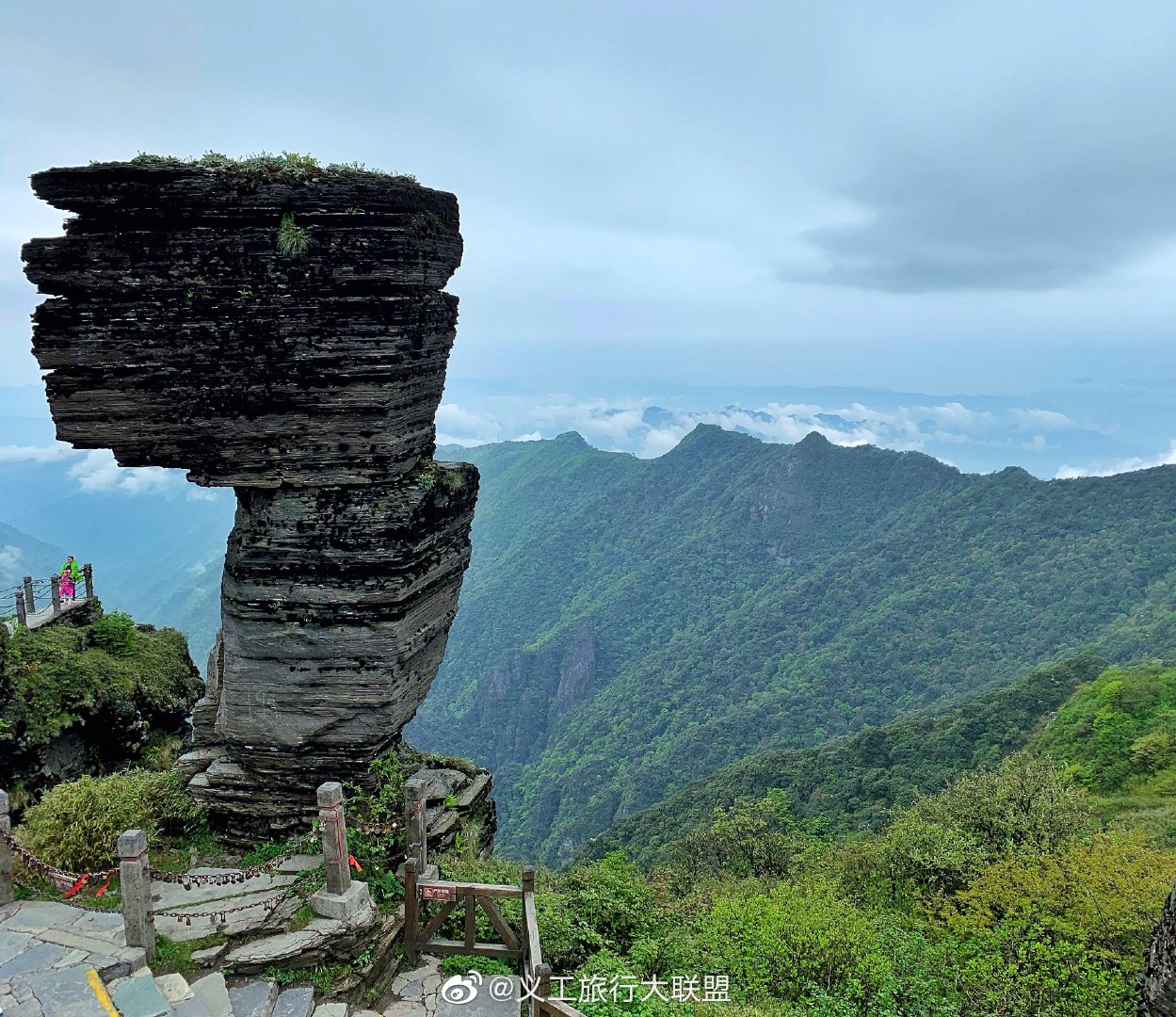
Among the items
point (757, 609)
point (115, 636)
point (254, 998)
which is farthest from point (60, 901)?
point (757, 609)

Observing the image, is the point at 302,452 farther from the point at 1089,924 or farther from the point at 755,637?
the point at 755,637

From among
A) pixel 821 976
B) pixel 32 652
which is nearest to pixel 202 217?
pixel 32 652

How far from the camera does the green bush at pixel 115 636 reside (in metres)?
20.4

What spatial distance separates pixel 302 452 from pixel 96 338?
3434mm

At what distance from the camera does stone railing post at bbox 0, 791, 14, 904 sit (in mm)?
10734

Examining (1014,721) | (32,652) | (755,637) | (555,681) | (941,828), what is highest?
(32,652)

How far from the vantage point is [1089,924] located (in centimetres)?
1516

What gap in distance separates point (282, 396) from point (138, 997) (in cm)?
819

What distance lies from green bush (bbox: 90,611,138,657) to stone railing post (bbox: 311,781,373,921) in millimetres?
12834

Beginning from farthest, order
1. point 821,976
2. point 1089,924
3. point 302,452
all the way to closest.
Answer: point 1089,924 → point 821,976 → point 302,452

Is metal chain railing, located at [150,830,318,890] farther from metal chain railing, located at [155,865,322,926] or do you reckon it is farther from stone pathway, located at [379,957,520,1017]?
stone pathway, located at [379,957,520,1017]

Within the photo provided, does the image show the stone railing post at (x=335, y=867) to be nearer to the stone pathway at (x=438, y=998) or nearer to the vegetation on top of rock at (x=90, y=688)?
the stone pathway at (x=438, y=998)

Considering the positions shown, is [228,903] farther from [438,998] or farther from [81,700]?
[81,700]

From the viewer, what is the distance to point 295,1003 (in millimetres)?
9852
